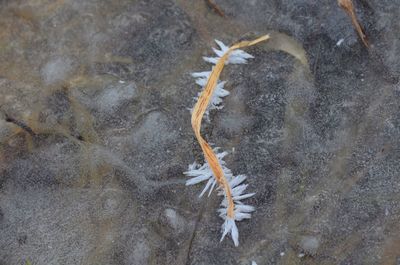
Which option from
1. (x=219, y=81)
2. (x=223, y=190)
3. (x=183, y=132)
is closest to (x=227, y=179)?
(x=223, y=190)

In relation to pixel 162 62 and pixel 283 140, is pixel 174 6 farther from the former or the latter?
pixel 283 140

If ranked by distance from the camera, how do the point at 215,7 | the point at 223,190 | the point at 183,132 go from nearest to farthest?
the point at 223,190 < the point at 183,132 < the point at 215,7

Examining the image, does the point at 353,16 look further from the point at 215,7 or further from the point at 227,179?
the point at 227,179

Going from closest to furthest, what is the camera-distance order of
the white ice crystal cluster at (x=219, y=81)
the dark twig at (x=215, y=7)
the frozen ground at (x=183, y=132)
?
the frozen ground at (x=183, y=132)
the white ice crystal cluster at (x=219, y=81)
the dark twig at (x=215, y=7)

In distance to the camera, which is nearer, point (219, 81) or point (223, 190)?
point (223, 190)

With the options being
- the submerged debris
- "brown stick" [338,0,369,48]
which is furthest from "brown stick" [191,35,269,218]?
"brown stick" [338,0,369,48]

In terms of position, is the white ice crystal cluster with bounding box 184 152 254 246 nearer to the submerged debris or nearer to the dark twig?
the submerged debris

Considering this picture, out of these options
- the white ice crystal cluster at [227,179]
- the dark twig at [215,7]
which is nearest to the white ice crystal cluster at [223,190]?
Result: the white ice crystal cluster at [227,179]

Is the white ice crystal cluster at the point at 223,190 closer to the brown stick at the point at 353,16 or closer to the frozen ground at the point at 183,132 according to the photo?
the frozen ground at the point at 183,132

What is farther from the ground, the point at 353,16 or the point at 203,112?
the point at 353,16
